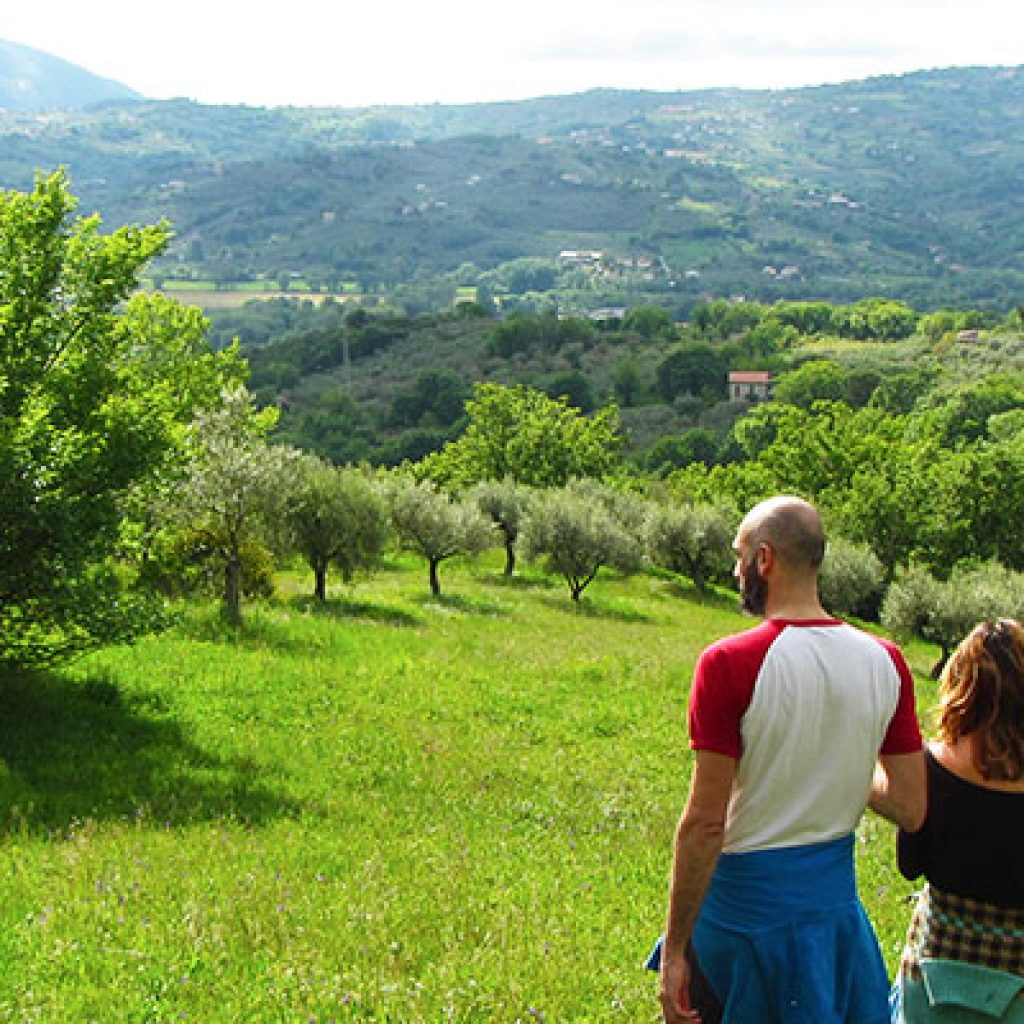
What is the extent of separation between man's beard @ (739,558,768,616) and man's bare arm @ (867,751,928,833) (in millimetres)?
872

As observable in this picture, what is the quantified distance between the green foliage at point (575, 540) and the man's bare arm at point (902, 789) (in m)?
36.8

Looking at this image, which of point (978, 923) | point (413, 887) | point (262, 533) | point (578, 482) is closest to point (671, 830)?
point (413, 887)

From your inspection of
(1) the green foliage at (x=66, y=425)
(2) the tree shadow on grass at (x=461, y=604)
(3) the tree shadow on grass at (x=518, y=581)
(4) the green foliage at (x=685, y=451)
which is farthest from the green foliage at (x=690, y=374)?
(1) the green foliage at (x=66, y=425)

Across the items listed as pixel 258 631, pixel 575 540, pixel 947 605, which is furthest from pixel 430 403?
pixel 258 631

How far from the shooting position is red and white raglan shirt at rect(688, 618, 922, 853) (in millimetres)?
4141

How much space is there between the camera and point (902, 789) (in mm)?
4570

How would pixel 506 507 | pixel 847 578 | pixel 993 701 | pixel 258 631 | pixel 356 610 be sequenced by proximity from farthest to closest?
pixel 847 578
pixel 506 507
pixel 356 610
pixel 258 631
pixel 993 701

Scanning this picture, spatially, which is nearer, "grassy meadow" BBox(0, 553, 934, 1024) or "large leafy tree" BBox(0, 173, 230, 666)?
"grassy meadow" BBox(0, 553, 934, 1024)

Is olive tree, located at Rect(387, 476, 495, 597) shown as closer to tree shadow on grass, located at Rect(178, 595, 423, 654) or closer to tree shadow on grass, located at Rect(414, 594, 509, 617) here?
tree shadow on grass, located at Rect(414, 594, 509, 617)

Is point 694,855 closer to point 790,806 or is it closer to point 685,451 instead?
point 790,806

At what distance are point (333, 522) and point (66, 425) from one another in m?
18.9

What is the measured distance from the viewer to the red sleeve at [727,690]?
13.5 ft

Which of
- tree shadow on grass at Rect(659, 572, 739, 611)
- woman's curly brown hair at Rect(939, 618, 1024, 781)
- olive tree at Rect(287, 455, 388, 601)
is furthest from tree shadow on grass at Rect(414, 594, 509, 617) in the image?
woman's curly brown hair at Rect(939, 618, 1024, 781)

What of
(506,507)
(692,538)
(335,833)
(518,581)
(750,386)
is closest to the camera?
(335,833)
